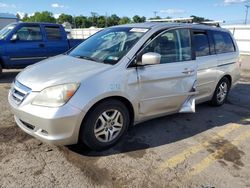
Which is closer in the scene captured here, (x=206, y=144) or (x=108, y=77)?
(x=108, y=77)

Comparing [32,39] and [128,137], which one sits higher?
[32,39]

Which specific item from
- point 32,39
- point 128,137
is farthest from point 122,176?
point 32,39

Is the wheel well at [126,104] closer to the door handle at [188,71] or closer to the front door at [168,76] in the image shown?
the front door at [168,76]

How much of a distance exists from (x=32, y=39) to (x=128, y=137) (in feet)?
19.5

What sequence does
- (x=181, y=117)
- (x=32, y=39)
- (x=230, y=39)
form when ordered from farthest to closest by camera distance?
(x=32, y=39)
(x=230, y=39)
(x=181, y=117)

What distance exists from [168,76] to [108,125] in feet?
4.09

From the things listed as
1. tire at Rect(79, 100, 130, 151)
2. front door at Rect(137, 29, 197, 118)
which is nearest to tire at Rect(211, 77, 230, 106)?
front door at Rect(137, 29, 197, 118)

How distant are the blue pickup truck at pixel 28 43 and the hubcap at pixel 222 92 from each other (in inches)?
222

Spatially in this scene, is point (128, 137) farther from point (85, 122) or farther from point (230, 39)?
point (230, 39)

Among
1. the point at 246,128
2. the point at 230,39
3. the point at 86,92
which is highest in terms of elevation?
the point at 230,39

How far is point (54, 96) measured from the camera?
3.22 m

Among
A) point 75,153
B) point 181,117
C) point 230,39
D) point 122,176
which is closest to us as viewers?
point 122,176

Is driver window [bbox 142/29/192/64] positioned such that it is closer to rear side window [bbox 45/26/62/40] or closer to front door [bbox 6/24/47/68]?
front door [bbox 6/24/47/68]

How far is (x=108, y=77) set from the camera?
3527 mm
